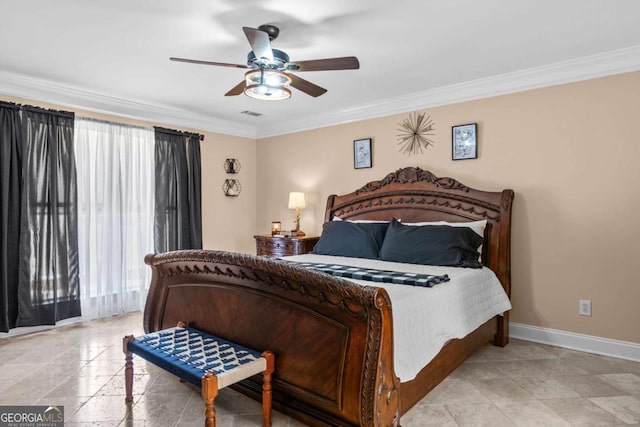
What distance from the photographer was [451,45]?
2.93 m

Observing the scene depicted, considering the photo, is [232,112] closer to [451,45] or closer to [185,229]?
[185,229]

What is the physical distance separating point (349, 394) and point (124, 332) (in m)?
2.85

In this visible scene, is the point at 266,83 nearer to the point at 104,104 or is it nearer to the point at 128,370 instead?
the point at 128,370

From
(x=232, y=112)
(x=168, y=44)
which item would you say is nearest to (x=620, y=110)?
(x=168, y=44)

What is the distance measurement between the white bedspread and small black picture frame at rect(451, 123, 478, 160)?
1230mm

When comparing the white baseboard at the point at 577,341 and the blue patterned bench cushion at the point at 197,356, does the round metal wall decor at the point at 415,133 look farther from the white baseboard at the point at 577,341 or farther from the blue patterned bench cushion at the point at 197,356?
the blue patterned bench cushion at the point at 197,356

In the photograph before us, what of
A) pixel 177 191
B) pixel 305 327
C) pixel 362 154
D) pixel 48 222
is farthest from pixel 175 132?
pixel 305 327

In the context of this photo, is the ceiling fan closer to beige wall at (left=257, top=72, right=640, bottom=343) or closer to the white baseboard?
beige wall at (left=257, top=72, right=640, bottom=343)

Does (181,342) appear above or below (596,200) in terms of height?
below

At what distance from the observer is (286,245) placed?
4746 mm

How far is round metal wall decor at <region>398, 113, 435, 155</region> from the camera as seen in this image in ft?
13.6

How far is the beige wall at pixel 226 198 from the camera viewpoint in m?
5.31

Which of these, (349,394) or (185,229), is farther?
(185,229)

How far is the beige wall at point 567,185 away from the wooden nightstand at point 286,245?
161 cm
